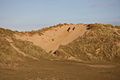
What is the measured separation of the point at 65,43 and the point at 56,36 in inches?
128

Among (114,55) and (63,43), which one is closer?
(114,55)

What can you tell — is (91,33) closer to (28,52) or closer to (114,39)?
(114,39)

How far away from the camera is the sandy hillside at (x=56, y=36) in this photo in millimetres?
42037

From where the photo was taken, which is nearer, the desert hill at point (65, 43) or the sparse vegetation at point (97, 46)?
the desert hill at point (65, 43)

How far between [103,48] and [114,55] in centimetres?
234

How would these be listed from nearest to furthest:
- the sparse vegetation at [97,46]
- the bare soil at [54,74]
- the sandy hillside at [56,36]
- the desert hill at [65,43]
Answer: the bare soil at [54,74], the desert hill at [65,43], the sparse vegetation at [97,46], the sandy hillside at [56,36]

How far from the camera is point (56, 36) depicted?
4525cm

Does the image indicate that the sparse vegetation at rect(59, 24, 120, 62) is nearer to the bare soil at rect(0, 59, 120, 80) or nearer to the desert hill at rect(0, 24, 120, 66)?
the desert hill at rect(0, 24, 120, 66)

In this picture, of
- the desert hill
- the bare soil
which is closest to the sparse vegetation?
the desert hill

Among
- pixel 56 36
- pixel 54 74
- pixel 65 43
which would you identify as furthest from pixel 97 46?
pixel 54 74

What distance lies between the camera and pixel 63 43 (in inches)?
1673

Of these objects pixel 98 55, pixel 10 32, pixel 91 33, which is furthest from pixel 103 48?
pixel 10 32

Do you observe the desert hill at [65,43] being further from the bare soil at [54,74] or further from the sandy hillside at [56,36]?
the bare soil at [54,74]

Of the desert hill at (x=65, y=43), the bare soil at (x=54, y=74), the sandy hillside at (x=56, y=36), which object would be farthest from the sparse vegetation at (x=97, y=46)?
the bare soil at (x=54, y=74)
